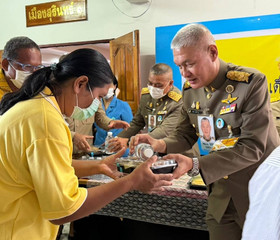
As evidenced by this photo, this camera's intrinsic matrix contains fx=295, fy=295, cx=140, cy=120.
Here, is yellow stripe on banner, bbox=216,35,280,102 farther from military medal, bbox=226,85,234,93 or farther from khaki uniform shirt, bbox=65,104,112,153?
military medal, bbox=226,85,234,93

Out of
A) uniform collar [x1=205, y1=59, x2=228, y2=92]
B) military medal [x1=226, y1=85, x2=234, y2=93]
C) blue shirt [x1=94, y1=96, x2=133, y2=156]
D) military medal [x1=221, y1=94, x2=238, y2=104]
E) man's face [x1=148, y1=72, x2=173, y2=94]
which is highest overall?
uniform collar [x1=205, y1=59, x2=228, y2=92]

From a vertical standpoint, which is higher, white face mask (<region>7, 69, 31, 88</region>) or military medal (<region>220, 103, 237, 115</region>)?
white face mask (<region>7, 69, 31, 88</region>)

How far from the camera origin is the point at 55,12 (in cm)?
526

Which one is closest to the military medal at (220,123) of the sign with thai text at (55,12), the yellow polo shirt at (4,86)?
the yellow polo shirt at (4,86)

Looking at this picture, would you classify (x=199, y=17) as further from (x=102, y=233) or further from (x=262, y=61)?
(x=102, y=233)

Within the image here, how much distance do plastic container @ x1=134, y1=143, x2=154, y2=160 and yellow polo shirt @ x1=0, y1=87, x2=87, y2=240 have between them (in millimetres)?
577

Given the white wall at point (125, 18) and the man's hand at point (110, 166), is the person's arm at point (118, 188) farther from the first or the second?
the white wall at point (125, 18)

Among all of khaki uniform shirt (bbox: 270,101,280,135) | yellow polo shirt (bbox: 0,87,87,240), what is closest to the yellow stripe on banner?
khaki uniform shirt (bbox: 270,101,280,135)

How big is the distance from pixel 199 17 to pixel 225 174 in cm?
349

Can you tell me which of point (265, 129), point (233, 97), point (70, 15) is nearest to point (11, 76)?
point (233, 97)

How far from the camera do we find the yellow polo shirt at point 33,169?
2.98 feet

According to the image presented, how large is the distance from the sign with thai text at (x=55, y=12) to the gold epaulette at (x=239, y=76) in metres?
4.15

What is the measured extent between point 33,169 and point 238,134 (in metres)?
0.94

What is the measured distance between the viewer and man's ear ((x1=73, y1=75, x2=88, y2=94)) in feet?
3.64
